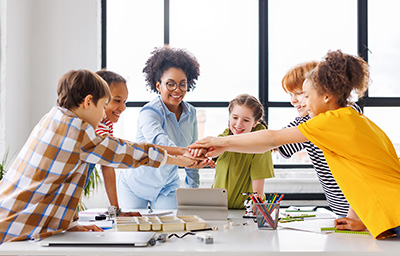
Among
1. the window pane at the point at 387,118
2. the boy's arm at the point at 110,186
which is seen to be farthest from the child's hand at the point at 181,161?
the window pane at the point at 387,118

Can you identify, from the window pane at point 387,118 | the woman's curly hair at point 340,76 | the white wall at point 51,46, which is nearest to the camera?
the woman's curly hair at point 340,76

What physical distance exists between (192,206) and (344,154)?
2.26 feet

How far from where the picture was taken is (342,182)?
1555mm

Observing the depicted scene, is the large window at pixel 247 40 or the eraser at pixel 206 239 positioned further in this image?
the large window at pixel 247 40

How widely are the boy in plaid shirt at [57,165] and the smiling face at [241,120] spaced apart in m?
A: 1.02

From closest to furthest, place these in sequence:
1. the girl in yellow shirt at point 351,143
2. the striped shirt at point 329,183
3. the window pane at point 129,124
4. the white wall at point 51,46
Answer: the girl in yellow shirt at point 351,143
the striped shirt at point 329,183
the white wall at point 51,46
the window pane at point 129,124

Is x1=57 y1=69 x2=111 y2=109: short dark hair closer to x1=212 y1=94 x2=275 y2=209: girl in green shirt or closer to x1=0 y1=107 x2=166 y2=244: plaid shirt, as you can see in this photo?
x1=0 y1=107 x2=166 y2=244: plaid shirt

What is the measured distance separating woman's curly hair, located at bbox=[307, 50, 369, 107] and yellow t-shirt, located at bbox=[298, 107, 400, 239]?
116mm

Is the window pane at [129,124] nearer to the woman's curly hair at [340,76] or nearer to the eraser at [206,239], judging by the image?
the woman's curly hair at [340,76]

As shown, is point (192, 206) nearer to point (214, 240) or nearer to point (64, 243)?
point (214, 240)

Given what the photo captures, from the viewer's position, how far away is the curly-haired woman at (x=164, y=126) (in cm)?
252

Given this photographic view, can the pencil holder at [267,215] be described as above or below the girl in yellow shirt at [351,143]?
below

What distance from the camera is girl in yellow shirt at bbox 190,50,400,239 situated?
57.4 inches

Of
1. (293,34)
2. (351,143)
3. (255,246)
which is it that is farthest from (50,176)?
(293,34)
